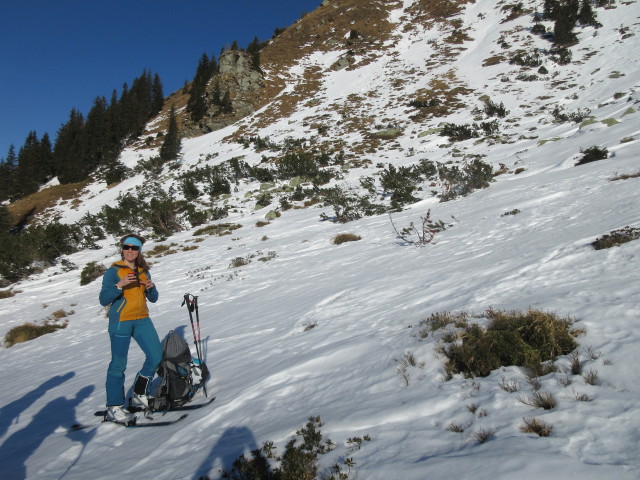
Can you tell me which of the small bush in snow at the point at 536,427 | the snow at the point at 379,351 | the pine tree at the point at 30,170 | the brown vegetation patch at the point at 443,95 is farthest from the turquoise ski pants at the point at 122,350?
the pine tree at the point at 30,170

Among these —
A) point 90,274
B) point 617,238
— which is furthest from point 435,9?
point 617,238

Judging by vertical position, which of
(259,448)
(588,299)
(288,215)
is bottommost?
(259,448)

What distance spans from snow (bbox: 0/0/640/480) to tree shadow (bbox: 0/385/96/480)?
0.03 metres

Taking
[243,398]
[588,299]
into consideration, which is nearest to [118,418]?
[243,398]

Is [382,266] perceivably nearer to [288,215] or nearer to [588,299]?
[588,299]

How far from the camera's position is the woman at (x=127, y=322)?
3.64 m

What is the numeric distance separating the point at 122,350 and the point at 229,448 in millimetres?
1959

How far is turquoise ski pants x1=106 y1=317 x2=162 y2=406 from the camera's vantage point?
3.71 metres

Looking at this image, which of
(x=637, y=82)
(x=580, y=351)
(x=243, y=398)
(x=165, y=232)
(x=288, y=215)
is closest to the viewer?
(x=580, y=351)

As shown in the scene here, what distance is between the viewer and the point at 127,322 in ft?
12.2

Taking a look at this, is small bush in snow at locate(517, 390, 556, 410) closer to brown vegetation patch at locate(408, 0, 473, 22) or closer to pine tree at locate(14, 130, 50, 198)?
pine tree at locate(14, 130, 50, 198)

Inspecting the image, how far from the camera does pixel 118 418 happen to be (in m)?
3.67

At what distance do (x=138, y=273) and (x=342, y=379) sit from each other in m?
2.66

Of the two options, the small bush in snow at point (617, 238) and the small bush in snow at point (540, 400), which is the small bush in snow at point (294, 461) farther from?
the small bush in snow at point (617, 238)
